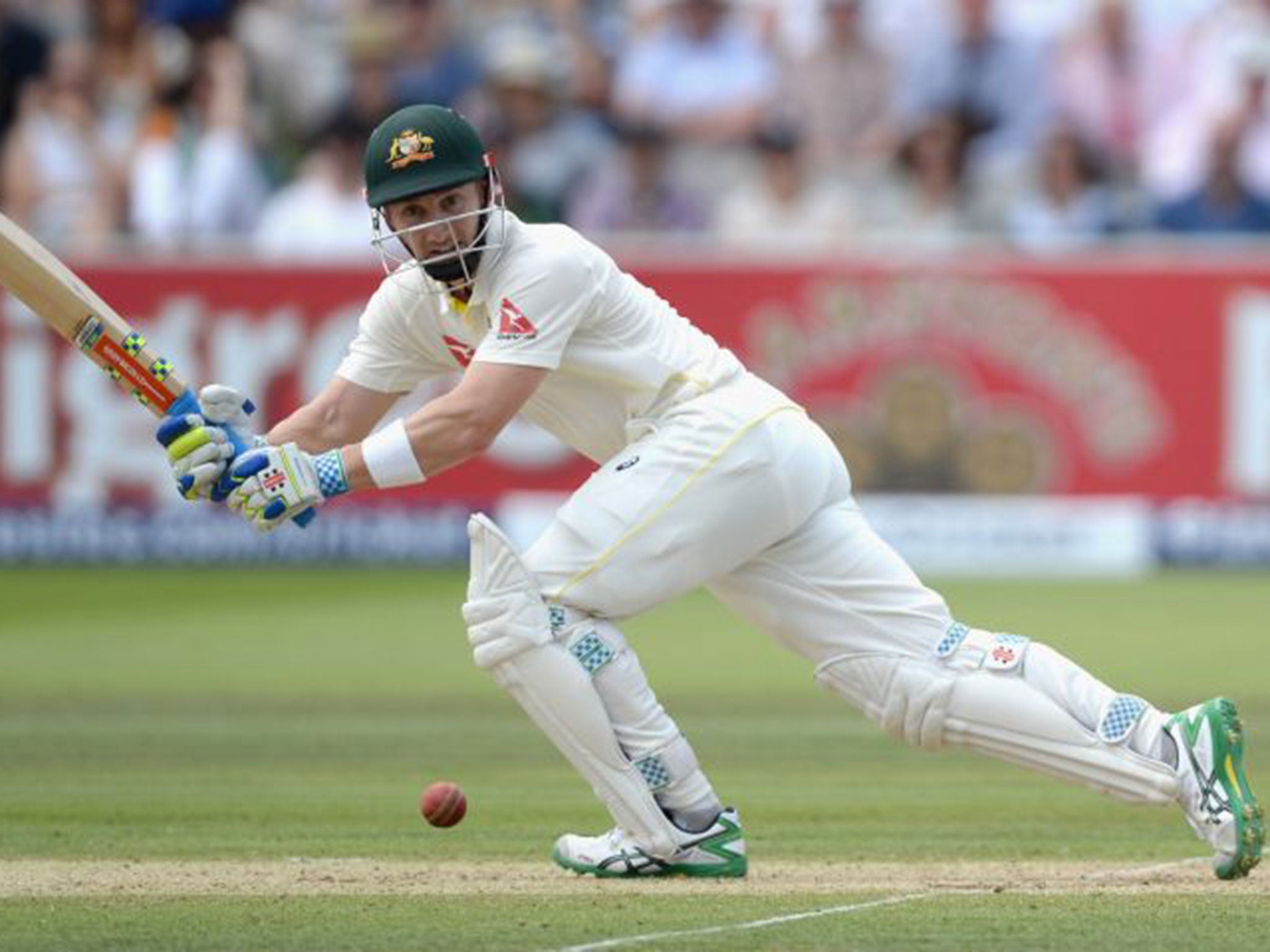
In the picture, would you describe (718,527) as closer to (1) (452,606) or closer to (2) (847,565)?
(2) (847,565)

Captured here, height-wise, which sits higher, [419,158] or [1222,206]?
[419,158]

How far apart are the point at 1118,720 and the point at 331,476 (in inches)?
71.5

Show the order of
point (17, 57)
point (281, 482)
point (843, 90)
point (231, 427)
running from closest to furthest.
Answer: point (281, 482) → point (231, 427) → point (843, 90) → point (17, 57)

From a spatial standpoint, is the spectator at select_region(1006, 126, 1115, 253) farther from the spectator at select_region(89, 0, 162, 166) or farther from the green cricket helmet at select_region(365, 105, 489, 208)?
the green cricket helmet at select_region(365, 105, 489, 208)

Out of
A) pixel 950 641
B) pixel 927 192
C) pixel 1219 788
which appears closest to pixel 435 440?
pixel 950 641

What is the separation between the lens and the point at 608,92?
17.1 metres

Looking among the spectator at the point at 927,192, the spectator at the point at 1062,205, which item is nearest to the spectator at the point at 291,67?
the spectator at the point at 927,192

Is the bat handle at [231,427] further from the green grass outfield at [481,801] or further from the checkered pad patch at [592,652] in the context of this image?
the green grass outfield at [481,801]

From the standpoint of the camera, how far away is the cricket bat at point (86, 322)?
646 cm

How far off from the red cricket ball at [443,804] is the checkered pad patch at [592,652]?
0.77 metres

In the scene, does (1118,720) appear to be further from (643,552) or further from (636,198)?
(636,198)

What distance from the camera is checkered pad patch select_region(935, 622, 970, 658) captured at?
6.15 metres

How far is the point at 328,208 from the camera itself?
16.0m

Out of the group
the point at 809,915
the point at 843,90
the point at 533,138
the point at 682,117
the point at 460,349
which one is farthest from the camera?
the point at 682,117
